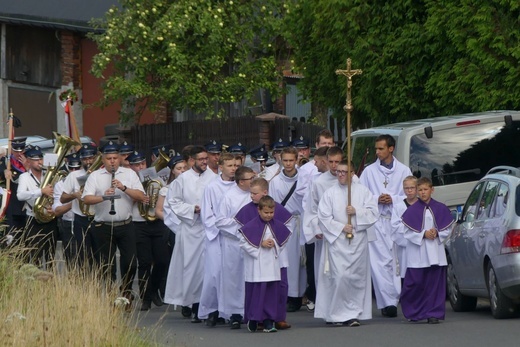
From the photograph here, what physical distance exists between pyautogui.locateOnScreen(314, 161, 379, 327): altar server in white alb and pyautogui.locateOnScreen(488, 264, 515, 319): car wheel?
1.24m

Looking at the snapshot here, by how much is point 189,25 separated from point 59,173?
1091cm

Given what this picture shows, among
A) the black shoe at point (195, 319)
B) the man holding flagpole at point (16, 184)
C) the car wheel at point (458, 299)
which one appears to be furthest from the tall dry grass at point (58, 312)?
the man holding flagpole at point (16, 184)

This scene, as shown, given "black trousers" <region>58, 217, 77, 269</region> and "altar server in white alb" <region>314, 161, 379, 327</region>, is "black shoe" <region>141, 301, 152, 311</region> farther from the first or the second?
"altar server in white alb" <region>314, 161, 379, 327</region>

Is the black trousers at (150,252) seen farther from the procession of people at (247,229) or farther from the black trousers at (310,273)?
the black trousers at (310,273)

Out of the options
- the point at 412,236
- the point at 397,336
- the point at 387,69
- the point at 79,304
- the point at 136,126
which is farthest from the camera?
the point at 136,126

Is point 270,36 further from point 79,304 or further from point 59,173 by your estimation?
point 79,304

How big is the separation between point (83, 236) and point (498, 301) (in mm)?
4904

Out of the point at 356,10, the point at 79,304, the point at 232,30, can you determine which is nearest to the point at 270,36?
the point at 232,30

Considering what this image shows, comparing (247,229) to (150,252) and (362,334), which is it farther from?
(150,252)

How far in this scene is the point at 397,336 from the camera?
47.3 ft

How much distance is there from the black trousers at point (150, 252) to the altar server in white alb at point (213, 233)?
1.73 meters

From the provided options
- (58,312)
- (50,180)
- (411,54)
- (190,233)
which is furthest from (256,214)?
(411,54)

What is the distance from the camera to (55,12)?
3862cm

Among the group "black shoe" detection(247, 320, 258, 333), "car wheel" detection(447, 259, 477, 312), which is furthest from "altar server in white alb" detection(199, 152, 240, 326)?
"car wheel" detection(447, 259, 477, 312)
